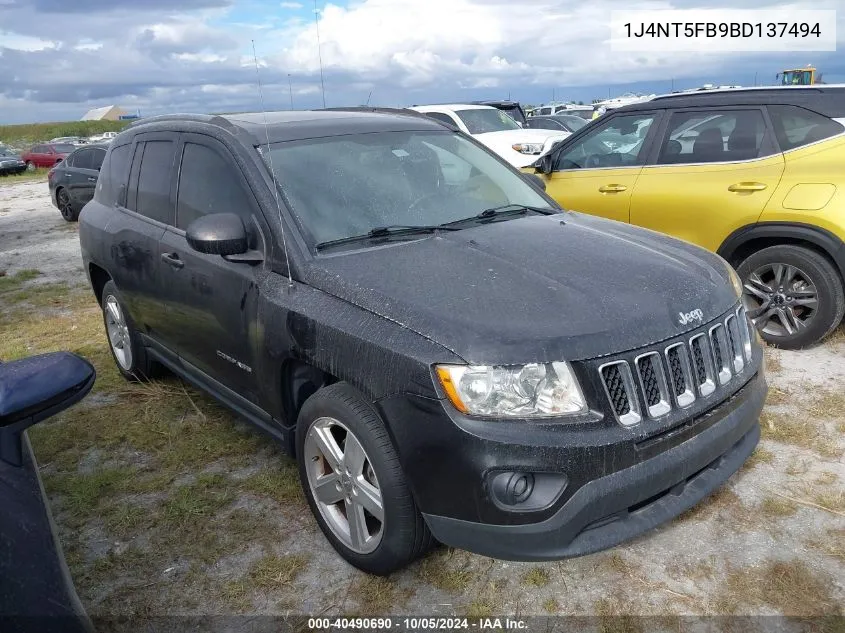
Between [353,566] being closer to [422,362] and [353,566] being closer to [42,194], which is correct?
[422,362]

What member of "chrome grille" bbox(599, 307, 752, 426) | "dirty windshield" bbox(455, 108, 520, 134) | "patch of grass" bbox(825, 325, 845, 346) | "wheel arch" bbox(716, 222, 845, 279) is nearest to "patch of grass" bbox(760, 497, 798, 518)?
"chrome grille" bbox(599, 307, 752, 426)

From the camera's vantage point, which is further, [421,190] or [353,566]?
[421,190]

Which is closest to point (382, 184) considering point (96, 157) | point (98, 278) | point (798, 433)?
point (798, 433)

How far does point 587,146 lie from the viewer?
6199mm

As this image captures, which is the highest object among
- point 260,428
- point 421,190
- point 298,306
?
point 421,190

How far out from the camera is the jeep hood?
2.34 meters

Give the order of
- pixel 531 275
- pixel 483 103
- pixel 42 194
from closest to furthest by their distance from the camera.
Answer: pixel 531 275, pixel 483 103, pixel 42 194

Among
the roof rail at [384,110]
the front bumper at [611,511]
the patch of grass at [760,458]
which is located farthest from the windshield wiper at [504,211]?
the patch of grass at [760,458]

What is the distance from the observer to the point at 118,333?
5098mm

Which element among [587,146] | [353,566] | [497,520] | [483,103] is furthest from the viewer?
[483,103]

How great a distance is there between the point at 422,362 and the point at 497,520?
0.58m

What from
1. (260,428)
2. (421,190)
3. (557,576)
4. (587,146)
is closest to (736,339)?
(557,576)

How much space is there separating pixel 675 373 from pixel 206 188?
2462mm

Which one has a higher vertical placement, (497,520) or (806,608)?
(497,520)
